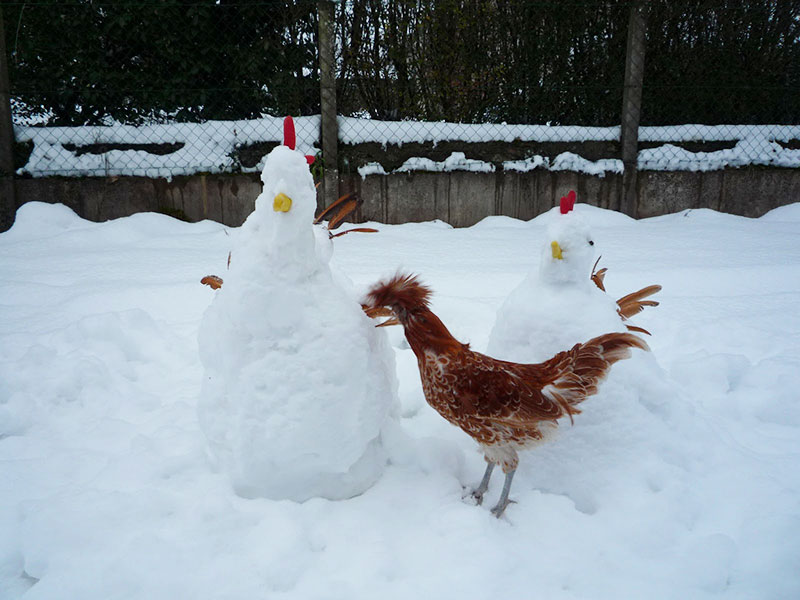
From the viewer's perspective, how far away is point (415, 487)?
5.63 feet

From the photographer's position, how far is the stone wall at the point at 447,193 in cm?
433

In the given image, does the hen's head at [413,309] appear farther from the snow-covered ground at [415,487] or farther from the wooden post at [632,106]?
the wooden post at [632,106]

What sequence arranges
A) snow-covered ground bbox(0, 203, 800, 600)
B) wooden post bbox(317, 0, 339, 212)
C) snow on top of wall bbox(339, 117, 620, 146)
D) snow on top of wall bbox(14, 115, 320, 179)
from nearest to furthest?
snow-covered ground bbox(0, 203, 800, 600) < snow on top of wall bbox(14, 115, 320, 179) < wooden post bbox(317, 0, 339, 212) < snow on top of wall bbox(339, 117, 620, 146)

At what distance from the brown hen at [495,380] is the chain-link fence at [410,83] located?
10.3 ft

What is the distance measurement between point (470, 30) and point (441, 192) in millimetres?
1637

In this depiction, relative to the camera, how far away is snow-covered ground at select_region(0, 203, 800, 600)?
4.54 feet

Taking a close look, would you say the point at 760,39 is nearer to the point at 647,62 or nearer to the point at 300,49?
the point at 647,62

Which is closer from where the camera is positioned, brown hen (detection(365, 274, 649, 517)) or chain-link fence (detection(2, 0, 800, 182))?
brown hen (detection(365, 274, 649, 517))

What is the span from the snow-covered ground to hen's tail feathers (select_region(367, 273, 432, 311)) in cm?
10

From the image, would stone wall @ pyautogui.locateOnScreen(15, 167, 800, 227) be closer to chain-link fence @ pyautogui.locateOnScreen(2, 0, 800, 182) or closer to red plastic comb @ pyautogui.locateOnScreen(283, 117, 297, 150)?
chain-link fence @ pyautogui.locateOnScreen(2, 0, 800, 182)

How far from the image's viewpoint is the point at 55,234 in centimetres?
399

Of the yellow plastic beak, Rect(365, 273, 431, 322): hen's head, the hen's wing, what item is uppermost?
the yellow plastic beak


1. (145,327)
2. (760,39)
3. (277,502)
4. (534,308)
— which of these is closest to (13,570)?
(277,502)

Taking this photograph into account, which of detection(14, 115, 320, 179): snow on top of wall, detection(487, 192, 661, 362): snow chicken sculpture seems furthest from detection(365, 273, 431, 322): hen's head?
detection(14, 115, 320, 179): snow on top of wall
